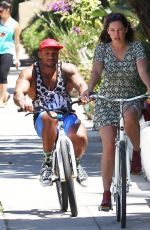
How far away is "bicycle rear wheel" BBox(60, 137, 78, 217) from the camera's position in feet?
26.6

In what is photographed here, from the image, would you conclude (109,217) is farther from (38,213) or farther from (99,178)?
(99,178)

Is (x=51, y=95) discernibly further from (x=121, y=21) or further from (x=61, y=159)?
(x=121, y=21)

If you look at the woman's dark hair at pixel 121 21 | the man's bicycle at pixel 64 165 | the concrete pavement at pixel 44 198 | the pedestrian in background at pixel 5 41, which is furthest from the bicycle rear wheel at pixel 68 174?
the pedestrian in background at pixel 5 41

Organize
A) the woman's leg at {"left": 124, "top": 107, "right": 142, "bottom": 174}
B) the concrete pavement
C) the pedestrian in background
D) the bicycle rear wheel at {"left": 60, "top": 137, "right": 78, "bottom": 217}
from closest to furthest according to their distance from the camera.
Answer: the concrete pavement
the bicycle rear wheel at {"left": 60, "top": 137, "right": 78, "bottom": 217}
the woman's leg at {"left": 124, "top": 107, "right": 142, "bottom": 174}
the pedestrian in background

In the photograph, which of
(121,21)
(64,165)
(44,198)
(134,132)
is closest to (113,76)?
(121,21)

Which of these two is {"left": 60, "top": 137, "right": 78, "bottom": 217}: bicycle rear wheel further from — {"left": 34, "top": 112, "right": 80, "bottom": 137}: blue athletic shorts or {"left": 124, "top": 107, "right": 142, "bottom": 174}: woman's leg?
{"left": 124, "top": 107, "right": 142, "bottom": 174}: woman's leg

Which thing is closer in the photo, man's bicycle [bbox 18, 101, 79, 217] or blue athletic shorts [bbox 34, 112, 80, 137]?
man's bicycle [bbox 18, 101, 79, 217]

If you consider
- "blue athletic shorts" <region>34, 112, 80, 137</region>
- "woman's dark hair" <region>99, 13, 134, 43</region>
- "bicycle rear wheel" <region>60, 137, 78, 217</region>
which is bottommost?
"bicycle rear wheel" <region>60, 137, 78, 217</region>

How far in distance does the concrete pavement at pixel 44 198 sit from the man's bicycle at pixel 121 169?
0.18 metres

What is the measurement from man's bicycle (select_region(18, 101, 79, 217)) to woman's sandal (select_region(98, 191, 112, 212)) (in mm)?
219

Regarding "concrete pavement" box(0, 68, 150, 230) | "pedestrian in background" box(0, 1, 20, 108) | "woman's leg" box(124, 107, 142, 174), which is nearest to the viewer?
"concrete pavement" box(0, 68, 150, 230)

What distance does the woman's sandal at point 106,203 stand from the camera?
820cm

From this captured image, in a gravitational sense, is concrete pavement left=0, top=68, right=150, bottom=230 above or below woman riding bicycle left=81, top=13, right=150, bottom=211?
below

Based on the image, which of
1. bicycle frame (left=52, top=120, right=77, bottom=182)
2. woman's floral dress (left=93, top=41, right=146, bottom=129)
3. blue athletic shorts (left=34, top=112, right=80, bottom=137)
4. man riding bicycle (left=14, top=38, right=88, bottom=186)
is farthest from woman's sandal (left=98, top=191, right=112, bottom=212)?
blue athletic shorts (left=34, top=112, right=80, bottom=137)
